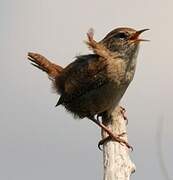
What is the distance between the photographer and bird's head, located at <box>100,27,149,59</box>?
5989 millimetres

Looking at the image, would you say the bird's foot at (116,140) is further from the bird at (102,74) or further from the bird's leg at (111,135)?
the bird at (102,74)

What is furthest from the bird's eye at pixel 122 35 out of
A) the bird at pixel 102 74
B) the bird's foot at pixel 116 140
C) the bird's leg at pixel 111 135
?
the bird's foot at pixel 116 140

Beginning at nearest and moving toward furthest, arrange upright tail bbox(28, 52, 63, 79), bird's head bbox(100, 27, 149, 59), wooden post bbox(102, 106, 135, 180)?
wooden post bbox(102, 106, 135, 180) → bird's head bbox(100, 27, 149, 59) → upright tail bbox(28, 52, 63, 79)

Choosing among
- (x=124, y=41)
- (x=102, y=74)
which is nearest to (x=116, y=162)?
(x=102, y=74)

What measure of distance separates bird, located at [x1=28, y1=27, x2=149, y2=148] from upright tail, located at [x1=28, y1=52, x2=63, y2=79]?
44 centimetres

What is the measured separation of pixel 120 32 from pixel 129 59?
0.95ft

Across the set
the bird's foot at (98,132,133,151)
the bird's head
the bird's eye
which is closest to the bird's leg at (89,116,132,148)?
the bird's foot at (98,132,133,151)

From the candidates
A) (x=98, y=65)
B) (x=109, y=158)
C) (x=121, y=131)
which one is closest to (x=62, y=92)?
(x=98, y=65)

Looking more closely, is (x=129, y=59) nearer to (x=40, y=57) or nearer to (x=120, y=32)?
(x=120, y=32)

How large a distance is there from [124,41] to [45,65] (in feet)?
4.19

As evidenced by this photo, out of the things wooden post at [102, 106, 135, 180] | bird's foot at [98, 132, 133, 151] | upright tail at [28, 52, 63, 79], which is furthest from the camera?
upright tail at [28, 52, 63, 79]

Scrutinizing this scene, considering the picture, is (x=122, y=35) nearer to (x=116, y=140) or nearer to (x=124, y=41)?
(x=124, y=41)

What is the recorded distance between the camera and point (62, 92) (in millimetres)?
6609

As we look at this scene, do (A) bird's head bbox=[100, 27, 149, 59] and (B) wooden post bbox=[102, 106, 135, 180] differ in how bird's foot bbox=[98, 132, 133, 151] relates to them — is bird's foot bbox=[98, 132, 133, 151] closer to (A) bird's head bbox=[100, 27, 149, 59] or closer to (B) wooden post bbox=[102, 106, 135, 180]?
(B) wooden post bbox=[102, 106, 135, 180]
